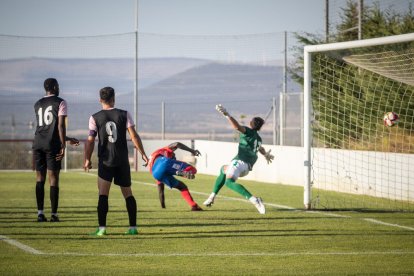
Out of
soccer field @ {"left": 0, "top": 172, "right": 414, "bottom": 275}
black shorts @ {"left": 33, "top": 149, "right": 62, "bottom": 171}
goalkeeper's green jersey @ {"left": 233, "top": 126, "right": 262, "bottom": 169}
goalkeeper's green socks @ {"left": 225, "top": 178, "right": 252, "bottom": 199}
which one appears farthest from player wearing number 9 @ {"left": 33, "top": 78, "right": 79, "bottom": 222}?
goalkeeper's green jersey @ {"left": 233, "top": 126, "right": 262, "bottom": 169}

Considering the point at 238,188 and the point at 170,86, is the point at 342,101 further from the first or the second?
the point at 170,86

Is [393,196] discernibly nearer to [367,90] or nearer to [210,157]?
[367,90]

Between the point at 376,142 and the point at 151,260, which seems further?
the point at 376,142

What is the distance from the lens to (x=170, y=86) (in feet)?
307

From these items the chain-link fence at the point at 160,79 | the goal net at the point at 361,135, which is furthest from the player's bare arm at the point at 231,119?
the chain-link fence at the point at 160,79

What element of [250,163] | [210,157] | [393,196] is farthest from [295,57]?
[250,163]

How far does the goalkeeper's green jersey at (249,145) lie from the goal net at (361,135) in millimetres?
2706

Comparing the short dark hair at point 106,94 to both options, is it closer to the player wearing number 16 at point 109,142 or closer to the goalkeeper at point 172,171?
the player wearing number 16 at point 109,142

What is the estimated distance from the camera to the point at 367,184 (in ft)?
70.1

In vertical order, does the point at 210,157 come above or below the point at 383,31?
below

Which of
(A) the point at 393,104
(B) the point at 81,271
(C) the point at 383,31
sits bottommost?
(B) the point at 81,271

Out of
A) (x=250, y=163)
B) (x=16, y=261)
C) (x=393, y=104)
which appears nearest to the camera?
(x=16, y=261)

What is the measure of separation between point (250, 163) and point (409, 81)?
134 inches

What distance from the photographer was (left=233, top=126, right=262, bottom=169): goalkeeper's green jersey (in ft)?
56.3
